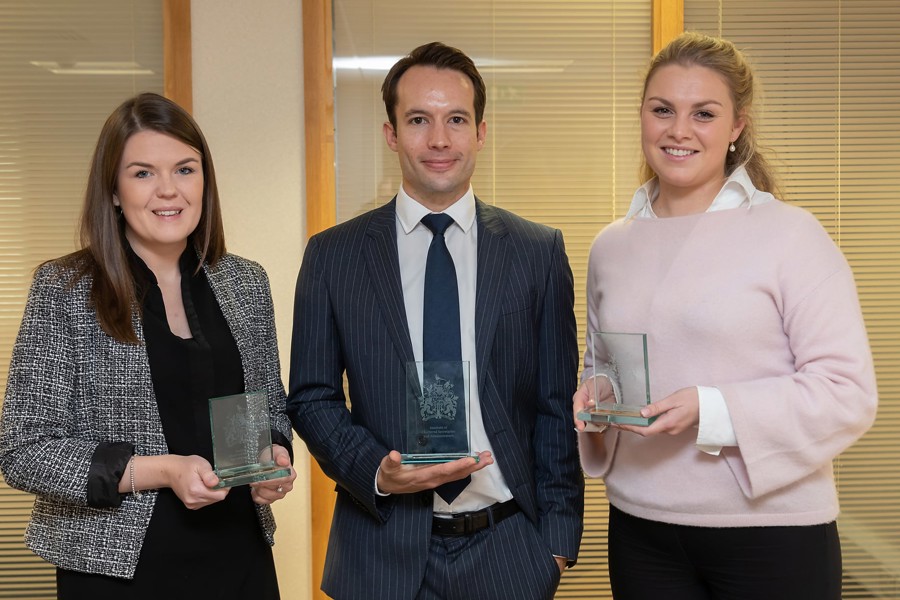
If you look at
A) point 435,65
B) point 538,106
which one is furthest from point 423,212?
point 538,106

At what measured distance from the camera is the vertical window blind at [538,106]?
11.1ft

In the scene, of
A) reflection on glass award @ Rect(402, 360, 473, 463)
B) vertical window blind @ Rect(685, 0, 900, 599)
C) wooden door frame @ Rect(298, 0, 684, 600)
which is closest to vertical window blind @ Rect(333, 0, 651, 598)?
wooden door frame @ Rect(298, 0, 684, 600)

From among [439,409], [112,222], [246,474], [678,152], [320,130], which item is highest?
[320,130]

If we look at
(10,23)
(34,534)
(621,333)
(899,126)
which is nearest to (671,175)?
(621,333)

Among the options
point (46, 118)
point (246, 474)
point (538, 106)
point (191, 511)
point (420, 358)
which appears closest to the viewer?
point (246, 474)

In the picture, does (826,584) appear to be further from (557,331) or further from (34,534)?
(34,534)

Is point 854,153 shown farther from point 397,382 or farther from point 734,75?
point 397,382

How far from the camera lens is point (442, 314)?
6.38 ft

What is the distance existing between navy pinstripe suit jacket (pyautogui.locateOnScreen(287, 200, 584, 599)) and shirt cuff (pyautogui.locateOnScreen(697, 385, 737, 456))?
1.46 ft

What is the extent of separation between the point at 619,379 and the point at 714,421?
A: 0.20 meters

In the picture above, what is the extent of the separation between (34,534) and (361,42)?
7.33 feet

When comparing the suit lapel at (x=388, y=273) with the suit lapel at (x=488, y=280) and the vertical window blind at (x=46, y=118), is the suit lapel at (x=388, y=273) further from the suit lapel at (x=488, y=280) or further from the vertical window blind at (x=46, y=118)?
the vertical window blind at (x=46, y=118)

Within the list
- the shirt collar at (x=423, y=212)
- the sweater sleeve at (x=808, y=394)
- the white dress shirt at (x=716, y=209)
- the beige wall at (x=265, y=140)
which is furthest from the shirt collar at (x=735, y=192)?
the beige wall at (x=265, y=140)

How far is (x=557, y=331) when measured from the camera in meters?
2.08
